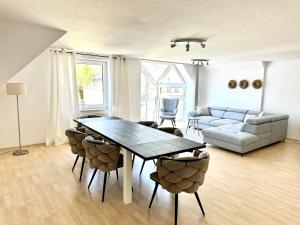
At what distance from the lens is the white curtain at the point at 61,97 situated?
4844mm

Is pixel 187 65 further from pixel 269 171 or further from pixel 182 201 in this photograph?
pixel 182 201

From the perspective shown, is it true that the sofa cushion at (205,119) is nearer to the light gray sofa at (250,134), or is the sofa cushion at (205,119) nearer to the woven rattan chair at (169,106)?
the woven rattan chair at (169,106)

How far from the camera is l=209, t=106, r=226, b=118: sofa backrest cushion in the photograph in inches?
277

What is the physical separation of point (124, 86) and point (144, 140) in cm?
334

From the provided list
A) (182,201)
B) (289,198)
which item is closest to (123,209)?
(182,201)

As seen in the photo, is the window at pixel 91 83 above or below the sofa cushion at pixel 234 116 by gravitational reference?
above

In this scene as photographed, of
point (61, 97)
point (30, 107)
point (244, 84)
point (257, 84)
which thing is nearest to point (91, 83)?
point (61, 97)

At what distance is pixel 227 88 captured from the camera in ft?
24.0

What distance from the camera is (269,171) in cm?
374

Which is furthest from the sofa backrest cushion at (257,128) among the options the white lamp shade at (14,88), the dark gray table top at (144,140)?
the white lamp shade at (14,88)

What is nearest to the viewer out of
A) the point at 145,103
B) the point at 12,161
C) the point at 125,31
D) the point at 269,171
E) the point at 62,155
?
→ the point at 125,31

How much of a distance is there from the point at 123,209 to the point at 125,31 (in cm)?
239

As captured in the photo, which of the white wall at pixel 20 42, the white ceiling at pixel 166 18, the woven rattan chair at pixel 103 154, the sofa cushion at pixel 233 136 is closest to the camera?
the white ceiling at pixel 166 18

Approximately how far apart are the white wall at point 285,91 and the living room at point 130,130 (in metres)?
0.03
